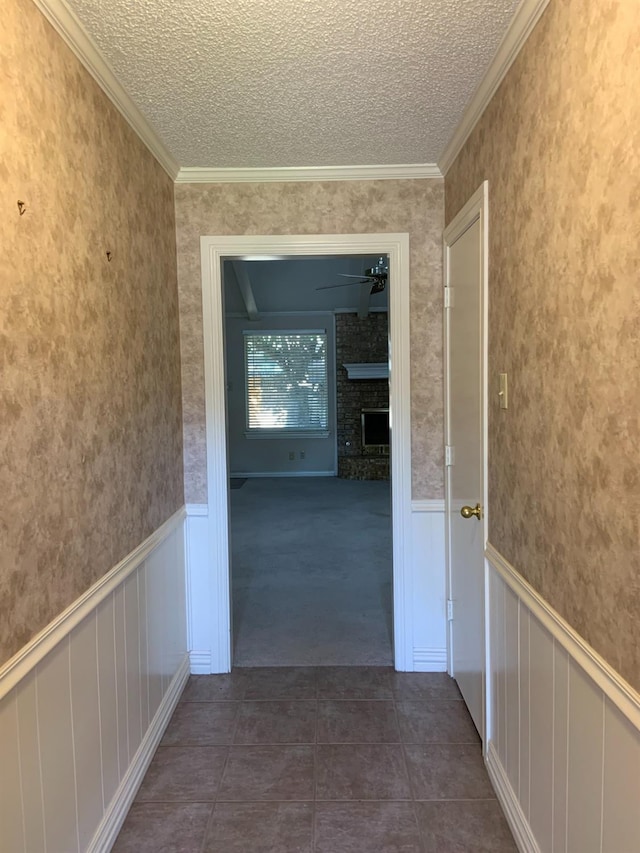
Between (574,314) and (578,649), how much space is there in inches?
30.3

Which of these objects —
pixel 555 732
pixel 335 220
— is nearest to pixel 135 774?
pixel 555 732

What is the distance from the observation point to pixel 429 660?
2.81 metres

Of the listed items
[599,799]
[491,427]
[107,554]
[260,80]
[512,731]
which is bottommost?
[512,731]

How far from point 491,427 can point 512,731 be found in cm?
100

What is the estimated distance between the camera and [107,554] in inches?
69.7

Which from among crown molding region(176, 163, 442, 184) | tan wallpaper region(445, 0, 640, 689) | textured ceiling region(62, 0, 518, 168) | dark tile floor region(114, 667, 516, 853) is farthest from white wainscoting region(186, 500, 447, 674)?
textured ceiling region(62, 0, 518, 168)

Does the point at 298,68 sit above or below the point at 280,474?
above

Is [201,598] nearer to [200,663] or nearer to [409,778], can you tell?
[200,663]

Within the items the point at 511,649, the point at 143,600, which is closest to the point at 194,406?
the point at 143,600

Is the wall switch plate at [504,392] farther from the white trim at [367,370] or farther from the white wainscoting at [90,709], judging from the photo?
the white trim at [367,370]

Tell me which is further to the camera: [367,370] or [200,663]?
[367,370]

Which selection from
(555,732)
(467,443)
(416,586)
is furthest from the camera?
(416,586)

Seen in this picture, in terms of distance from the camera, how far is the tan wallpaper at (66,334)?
124cm

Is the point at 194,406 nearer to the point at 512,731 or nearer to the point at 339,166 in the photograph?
the point at 339,166
